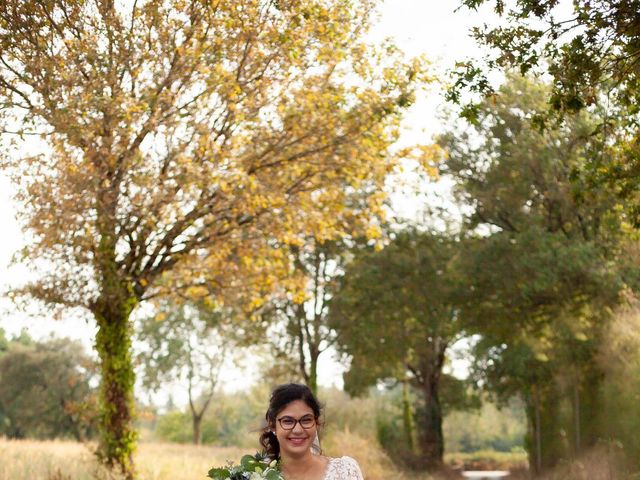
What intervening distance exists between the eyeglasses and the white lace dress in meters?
0.38

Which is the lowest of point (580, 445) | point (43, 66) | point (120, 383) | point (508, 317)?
point (580, 445)

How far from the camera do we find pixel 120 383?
19031 millimetres

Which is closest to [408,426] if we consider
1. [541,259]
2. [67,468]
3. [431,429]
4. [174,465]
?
[431,429]

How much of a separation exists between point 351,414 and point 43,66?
3180 cm

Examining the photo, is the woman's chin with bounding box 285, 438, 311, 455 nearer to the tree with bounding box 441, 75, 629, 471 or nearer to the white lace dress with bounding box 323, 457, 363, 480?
the white lace dress with bounding box 323, 457, 363, 480

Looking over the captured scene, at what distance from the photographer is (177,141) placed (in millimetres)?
16844

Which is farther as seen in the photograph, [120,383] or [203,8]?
[120,383]

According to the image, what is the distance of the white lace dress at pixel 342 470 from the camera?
551cm

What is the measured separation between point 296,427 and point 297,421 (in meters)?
0.04

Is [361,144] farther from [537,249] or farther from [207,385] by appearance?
[207,385]

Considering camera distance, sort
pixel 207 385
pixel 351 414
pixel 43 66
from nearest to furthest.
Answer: pixel 43 66 < pixel 351 414 < pixel 207 385

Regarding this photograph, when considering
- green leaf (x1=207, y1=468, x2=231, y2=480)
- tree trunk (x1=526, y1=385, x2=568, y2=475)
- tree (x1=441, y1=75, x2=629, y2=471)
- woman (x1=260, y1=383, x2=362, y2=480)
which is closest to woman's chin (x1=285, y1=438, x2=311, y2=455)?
woman (x1=260, y1=383, x2=362, y2=480)

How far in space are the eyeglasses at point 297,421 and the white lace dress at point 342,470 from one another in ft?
1.24

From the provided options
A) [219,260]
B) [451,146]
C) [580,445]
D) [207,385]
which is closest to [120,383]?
[219,260]
